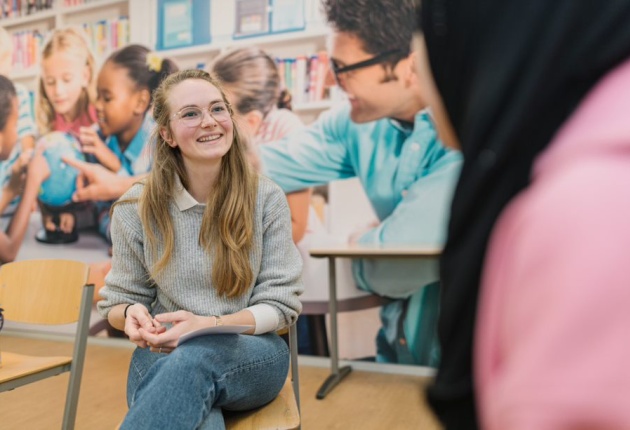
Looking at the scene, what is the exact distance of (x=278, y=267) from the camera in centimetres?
133

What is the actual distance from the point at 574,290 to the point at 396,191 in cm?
244

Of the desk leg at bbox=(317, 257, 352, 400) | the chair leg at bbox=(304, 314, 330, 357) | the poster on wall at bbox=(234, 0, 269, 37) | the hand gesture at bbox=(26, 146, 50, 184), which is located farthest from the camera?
the hand gesture at bbox=(26, 146, 50, 184)

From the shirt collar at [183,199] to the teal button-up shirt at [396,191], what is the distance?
150cm

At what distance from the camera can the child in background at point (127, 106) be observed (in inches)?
128

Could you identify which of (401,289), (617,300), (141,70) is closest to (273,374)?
(617,300)

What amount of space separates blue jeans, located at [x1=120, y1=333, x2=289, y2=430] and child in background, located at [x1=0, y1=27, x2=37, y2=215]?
9.71 feet

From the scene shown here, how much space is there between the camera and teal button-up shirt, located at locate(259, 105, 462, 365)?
8.44 feet

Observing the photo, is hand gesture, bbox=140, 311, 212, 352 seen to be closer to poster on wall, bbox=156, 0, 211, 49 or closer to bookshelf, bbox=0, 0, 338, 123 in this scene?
bookshelf, bbox=0, 0, 338, 123

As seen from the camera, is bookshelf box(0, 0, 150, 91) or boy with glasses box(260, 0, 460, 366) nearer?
boy with glasses box(260, 0, 460, 366)

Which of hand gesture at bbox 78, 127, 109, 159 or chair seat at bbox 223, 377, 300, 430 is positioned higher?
hand gesture at bbox 78, 127, 109, 159

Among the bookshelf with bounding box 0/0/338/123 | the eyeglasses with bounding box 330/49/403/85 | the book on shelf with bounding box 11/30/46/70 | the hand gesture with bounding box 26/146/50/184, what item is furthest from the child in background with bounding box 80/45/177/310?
the eyeglasses with bounding box 330/49/403/85

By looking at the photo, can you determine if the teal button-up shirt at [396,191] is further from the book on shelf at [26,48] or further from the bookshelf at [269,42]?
the book on shelf at [26,48]

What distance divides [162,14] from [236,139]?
7.46 feet

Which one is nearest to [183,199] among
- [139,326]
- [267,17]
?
[139,326]
